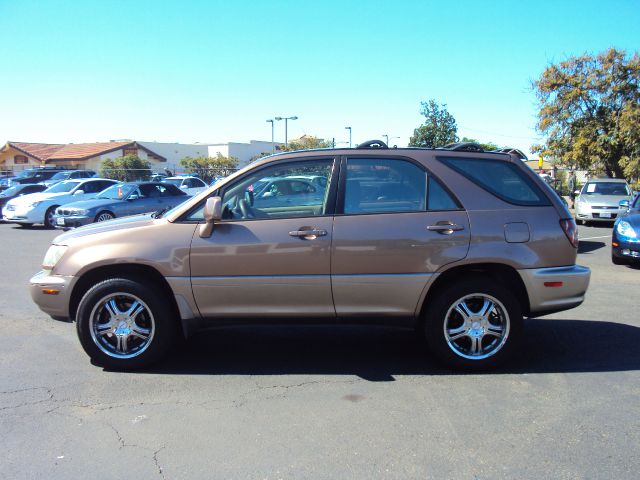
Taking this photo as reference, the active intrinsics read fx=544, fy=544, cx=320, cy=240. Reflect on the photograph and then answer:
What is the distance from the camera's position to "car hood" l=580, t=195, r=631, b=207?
649 inches

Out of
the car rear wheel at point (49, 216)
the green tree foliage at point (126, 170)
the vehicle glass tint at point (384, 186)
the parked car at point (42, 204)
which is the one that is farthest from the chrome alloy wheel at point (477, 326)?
the green tree foliage at point (126, 170)

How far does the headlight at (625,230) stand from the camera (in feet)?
30.6

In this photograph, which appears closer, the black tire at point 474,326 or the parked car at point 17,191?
the black tire at point 474,326

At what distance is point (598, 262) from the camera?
33.7 ft

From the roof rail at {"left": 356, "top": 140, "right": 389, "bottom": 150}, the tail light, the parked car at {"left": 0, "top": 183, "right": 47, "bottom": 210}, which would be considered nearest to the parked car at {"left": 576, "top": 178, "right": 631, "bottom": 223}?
the tail light

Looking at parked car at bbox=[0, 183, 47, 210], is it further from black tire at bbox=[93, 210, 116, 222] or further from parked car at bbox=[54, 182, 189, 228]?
black tire at bbox=[93, 210, 116, 222]

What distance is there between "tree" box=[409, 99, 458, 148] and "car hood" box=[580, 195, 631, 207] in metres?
10.9

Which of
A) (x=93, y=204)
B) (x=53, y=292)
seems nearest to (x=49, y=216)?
(x=93, y=204)

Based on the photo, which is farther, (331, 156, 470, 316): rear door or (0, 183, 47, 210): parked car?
(0, 183, 47, 210): parked car

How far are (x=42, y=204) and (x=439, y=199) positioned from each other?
53.3 ft

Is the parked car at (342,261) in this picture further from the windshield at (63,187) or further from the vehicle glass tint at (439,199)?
the windshield at (63,187)

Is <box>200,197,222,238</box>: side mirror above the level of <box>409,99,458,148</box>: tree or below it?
below

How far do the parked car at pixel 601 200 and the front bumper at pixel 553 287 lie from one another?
505 inches

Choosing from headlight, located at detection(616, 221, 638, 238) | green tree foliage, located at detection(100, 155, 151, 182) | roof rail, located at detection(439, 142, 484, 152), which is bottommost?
headlight, located at detection(616, 221, 638, 238)
